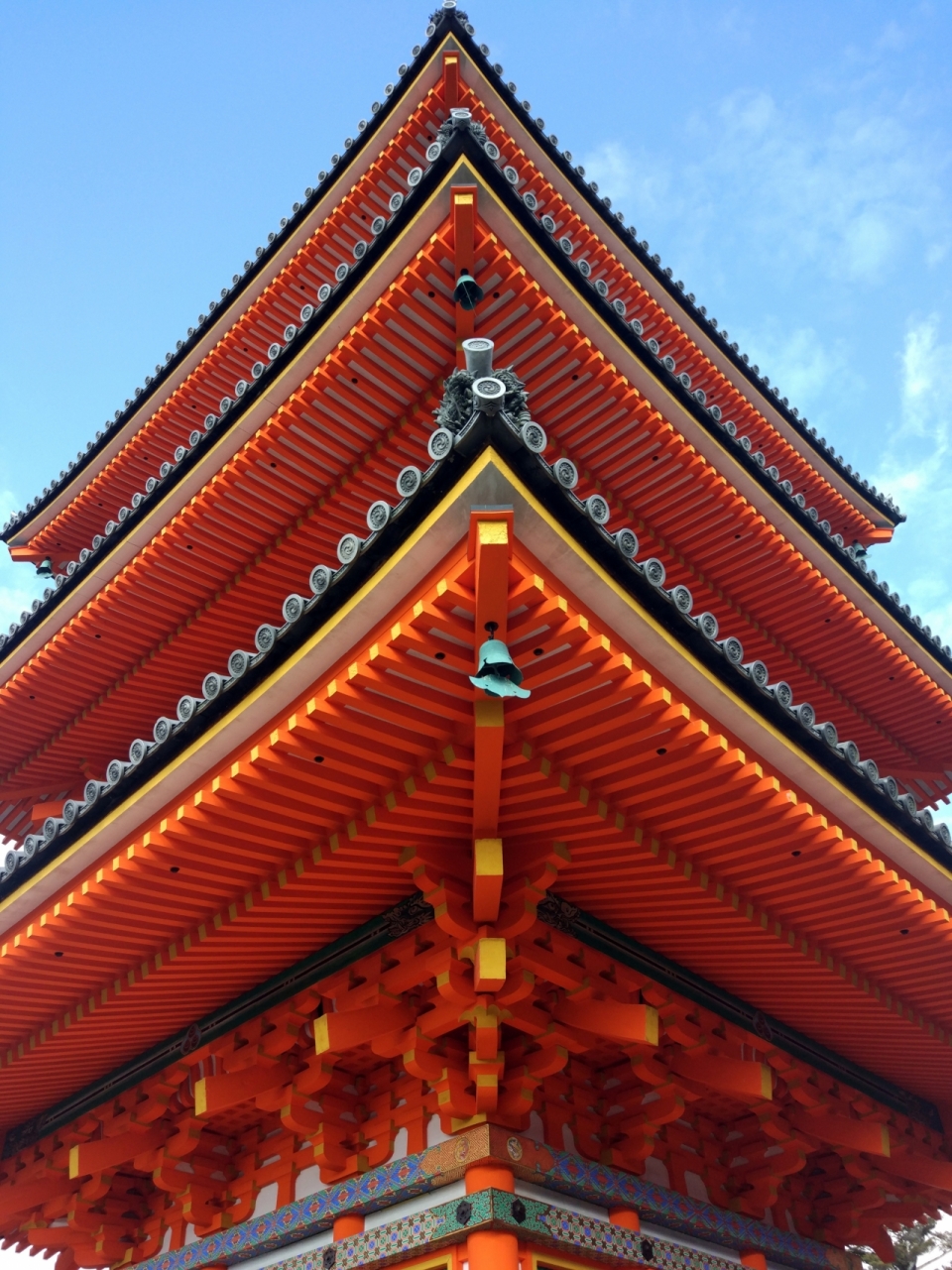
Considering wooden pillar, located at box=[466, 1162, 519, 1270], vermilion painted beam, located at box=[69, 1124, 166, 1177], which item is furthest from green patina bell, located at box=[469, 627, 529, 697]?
vermilion painted beam, located at box=[69, 1124, 166, 1177]

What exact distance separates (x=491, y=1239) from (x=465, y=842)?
225cm

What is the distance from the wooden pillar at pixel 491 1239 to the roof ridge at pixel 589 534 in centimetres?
312

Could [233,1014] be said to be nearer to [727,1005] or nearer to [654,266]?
[727,1005]

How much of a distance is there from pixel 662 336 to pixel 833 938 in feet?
27.4

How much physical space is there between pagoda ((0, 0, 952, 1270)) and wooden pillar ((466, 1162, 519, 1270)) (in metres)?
0.02

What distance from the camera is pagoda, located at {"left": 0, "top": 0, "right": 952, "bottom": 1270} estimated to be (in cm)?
497

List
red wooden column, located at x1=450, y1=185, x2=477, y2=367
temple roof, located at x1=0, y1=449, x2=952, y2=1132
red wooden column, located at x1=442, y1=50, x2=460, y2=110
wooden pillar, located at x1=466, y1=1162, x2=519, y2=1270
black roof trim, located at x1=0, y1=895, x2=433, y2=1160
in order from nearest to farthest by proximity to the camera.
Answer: temple roof, located at x1=0, y1=449, x2=952, y2=1132 < wooden pillar, located at x1=466, y1=1162, x2=519, y2=1270 < black roof trim, located at x1=0, y1=895, x2=433, y2=1160 < red wooden column, located at x1=450, y1=185, x2=477, y2=367 < red wooden column, located at x1=442, y1=50, x2=460, y2=110

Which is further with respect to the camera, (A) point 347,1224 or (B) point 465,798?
(A) point 347,1224

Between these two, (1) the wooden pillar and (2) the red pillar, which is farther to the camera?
(2) the red pillar

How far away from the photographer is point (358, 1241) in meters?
6.21

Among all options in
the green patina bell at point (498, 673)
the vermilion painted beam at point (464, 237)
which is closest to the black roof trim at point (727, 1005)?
the green patina bell at point (498, 673)

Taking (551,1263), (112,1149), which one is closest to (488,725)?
(551,1263)

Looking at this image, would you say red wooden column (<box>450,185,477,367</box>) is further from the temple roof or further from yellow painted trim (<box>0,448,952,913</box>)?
yellow painted trim (<box>0,448,952,913</box>)

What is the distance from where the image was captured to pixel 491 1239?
5.51 metres
